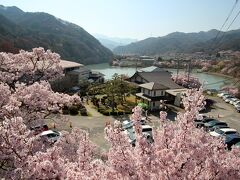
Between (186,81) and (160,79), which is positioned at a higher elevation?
(160,79)

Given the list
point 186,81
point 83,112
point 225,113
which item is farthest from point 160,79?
point 83,112

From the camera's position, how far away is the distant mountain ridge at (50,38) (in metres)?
90.2

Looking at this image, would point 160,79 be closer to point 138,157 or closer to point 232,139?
point 232,139

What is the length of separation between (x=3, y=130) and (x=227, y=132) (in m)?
21.7

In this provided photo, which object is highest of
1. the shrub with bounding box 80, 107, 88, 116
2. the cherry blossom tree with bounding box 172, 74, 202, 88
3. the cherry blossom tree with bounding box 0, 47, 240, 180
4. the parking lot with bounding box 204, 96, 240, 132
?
the cherry blossom tree with bounding box 0, 47, 240, 180

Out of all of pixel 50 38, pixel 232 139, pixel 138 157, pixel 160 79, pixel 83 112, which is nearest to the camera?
pixel 138 157

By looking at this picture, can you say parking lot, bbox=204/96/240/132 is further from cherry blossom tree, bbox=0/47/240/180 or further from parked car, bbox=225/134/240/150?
cherry blossom tree, bbox=0/47/240/180

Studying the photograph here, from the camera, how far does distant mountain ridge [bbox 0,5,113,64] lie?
90188mm

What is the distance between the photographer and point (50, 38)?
11844cm

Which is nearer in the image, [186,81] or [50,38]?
[186,81]

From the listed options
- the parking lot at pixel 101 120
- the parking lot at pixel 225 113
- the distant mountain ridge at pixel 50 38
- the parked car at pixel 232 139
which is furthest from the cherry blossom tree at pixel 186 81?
the distant mountain ridge at pixel 50 38

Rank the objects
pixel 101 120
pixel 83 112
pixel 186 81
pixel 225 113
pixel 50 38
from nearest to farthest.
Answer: pixel 101 120, pixel 83 112, pixel 225 113, pixel 186 81, pixel 50 38

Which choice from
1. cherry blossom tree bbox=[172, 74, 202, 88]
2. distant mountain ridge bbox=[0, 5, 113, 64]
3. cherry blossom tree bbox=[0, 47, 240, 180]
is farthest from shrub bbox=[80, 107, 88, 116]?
distant mountain ridge bbox=[0, 5, 113, 64]

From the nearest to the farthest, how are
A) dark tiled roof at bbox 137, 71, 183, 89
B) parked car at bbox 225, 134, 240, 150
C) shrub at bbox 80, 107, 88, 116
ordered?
1. parked car at bbox 225, 134, 240, 150
2. shrub at bbox 80, 107, 88, 116
3. dark tiled roof at bbox 137, 71, 183, 89
